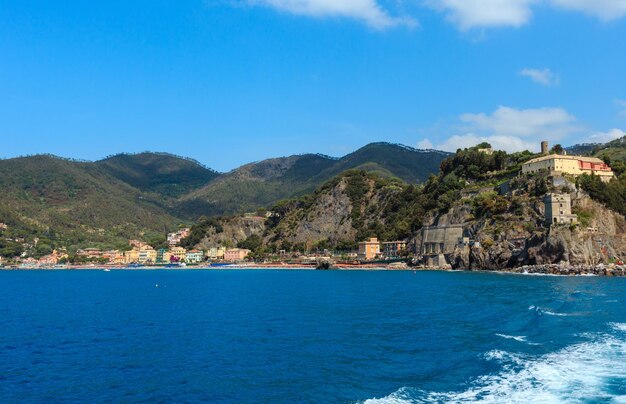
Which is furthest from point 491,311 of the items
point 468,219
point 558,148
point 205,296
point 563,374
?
point 558,148

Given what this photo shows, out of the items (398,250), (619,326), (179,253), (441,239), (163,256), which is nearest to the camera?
(619,326)

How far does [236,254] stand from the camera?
6422 inches

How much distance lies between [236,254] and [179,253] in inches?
872

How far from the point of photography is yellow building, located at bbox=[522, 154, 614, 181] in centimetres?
9150

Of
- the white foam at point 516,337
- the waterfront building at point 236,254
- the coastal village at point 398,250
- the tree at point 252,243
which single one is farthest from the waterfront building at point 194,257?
the white foam at point 516,337

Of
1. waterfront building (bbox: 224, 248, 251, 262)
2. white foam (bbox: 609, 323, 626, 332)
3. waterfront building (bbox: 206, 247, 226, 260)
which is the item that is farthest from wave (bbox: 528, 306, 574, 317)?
waterfront building (bbox: 206, 247, 226, 260)

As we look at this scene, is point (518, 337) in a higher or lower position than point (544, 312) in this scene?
lower

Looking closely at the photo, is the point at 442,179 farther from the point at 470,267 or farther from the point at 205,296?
the point at 205,296

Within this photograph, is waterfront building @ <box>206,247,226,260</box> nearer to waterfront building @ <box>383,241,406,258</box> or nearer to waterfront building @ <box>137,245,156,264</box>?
waterfront building @ <box>137,245,156,264</box>

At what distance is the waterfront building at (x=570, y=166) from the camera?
9144cm

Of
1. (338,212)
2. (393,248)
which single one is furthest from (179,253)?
(393,248)

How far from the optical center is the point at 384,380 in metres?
20.7

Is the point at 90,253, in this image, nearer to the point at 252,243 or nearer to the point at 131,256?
the point at 131,256

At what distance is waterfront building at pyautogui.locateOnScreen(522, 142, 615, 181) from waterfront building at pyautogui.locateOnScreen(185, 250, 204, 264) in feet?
340
